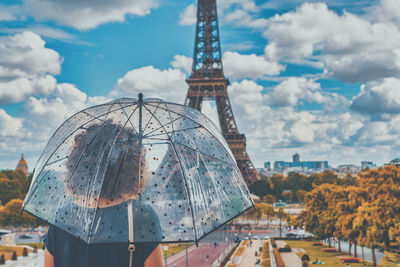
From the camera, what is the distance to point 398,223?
27703 millimetres

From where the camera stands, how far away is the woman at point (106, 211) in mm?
3924

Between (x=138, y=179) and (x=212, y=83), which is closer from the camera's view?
(x=138, y=179)

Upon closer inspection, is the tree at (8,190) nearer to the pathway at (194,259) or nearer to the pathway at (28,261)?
the pathway at (28,261)

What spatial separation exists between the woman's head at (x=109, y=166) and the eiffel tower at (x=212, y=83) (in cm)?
6774

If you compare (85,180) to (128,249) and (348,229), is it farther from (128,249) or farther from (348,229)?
(348,229)

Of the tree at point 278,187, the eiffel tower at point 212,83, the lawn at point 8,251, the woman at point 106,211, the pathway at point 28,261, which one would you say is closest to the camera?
the woman at point 106,211

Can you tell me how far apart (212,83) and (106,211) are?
7098 centimetres

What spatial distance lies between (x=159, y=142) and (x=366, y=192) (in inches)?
A: 1377

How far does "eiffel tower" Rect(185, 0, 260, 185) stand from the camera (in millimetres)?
73812

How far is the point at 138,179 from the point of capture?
4070 millimetres

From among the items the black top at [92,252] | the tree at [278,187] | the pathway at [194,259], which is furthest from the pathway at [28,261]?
the tree at [278,187]

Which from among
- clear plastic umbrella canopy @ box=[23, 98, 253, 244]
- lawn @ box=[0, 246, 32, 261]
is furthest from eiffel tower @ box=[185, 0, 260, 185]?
clear plastic umbrella canopy @ box=[23, 98, 253, 244]

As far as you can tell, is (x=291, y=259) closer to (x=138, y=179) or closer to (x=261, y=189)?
(x=138, y=179)

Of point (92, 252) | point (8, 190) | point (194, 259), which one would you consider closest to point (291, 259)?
point (194, 259)
